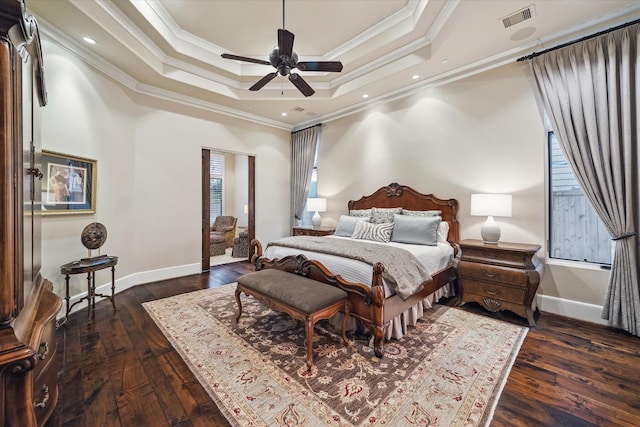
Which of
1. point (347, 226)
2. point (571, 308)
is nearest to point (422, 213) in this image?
point (347, 226)

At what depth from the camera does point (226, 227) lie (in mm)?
7465

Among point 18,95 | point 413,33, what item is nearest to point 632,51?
point 413,33

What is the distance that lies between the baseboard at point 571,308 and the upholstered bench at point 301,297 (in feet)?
8.27

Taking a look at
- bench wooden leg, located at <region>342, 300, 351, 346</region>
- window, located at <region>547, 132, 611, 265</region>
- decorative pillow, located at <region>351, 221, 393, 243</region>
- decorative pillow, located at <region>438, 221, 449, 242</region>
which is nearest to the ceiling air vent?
window, located at <region>547, 132, 611, 265</region>

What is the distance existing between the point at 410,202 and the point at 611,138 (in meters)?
2.29

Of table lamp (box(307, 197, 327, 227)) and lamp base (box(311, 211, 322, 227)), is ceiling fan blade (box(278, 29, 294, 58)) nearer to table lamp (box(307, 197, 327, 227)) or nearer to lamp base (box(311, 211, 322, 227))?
table lamp (box(307, 197, 327, 227))

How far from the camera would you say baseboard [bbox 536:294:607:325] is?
280cm

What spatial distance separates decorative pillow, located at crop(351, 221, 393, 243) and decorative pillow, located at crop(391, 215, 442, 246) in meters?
0.10

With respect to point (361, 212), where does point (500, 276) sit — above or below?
below

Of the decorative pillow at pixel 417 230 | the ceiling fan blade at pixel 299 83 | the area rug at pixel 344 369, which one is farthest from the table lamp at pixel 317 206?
the area rug at pixel 344 369

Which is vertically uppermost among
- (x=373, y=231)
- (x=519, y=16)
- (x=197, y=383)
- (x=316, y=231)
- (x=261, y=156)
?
(x=519, y=16)

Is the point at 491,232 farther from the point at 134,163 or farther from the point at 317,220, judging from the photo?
the point at 134,163

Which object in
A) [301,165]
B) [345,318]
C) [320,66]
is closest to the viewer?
[345,318]

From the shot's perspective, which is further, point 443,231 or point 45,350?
point 443,231
